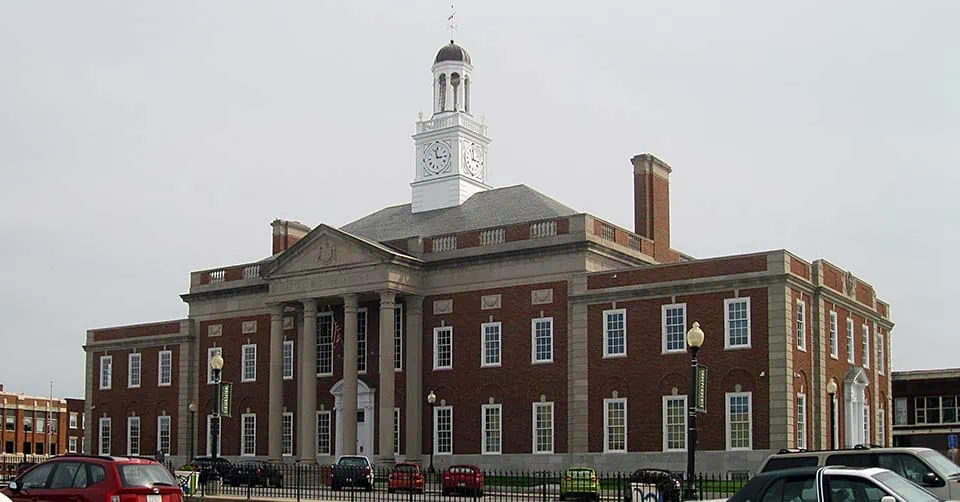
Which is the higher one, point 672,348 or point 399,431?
point 672,348

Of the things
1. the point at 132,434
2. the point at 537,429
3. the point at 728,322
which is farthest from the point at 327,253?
the point at 132,434

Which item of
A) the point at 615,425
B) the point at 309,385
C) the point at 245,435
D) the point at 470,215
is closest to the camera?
the point at 615,425

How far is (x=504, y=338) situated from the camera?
58.4 m

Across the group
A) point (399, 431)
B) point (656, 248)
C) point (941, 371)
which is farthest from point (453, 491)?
point (941, 371)

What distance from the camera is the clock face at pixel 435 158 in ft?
229

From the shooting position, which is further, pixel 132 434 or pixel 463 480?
pixel 132 434

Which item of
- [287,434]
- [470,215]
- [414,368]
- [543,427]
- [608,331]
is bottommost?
[287,434]

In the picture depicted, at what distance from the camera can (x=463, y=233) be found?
60281 millimetres

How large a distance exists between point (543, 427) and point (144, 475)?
33756mm

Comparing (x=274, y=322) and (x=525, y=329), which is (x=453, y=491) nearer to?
(x=525, y=329)

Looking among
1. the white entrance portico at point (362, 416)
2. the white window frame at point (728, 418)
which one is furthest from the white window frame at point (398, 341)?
the white window frame at point (728, 418)

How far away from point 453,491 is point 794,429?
1454 centimetres

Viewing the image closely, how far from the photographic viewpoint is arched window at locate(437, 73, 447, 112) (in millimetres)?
72062

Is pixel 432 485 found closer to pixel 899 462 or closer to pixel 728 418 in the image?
pixel 728 418
